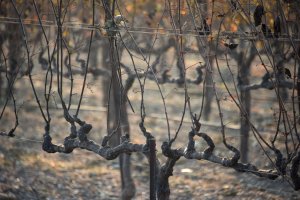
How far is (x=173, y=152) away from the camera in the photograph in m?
4.66

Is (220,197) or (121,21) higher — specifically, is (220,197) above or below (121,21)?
below

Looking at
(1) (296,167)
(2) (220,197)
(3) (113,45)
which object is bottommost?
(2) (220,197)

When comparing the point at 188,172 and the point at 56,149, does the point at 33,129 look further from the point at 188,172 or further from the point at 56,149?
the point at 56,149

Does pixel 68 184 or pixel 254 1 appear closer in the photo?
pixel 254 1

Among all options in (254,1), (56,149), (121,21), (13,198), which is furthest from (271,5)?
(13,198)

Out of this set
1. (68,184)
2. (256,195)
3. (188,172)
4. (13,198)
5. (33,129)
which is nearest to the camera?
(13,198)

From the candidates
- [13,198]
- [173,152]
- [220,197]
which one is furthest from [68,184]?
[173,152]

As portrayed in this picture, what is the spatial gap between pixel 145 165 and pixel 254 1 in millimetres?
4205

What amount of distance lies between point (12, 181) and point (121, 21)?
10.0 ft

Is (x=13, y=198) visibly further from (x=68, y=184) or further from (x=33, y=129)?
(x=33, y=129)

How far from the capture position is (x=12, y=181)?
686 cm

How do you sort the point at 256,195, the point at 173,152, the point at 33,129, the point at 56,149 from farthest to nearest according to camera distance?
the point at 33,129 < the point at 256,195 < the point at 56,149 < the point at 173,152

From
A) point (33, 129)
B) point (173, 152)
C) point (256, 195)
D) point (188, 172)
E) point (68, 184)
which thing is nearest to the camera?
point (173, 152)

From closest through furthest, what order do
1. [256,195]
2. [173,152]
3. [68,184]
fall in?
[173,152] → [256,195] → [68,184]
